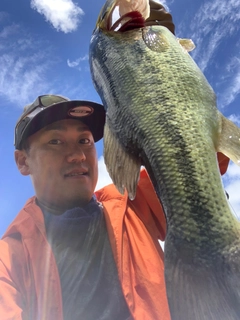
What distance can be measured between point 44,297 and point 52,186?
1263 millimetres

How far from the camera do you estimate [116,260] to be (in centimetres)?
352

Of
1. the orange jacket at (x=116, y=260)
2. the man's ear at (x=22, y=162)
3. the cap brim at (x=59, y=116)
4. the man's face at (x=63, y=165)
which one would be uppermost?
the cap brim at (x=59, y=116)

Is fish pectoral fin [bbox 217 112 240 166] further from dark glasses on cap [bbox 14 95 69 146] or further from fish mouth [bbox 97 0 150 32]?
dark glasses on cap [bbox 14 95 69 146]

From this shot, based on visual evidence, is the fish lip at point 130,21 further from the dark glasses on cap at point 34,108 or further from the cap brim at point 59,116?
the dark glasses on cap at point 34,108

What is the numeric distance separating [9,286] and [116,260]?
109cm

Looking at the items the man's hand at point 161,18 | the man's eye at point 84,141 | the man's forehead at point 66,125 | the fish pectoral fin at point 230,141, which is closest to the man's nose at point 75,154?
the man's eye at point 84,141

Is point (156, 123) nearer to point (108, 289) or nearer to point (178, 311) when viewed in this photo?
point (178, 311)

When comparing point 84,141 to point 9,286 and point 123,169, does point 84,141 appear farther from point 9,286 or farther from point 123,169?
point 123,169

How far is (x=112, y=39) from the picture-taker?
270 centimetres

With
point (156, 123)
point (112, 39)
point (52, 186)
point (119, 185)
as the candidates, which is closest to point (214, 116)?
point (156, 123)

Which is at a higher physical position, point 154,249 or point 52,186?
point 52,186

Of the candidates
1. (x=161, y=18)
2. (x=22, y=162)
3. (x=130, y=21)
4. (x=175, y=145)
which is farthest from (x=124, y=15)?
(x=22, y=162)

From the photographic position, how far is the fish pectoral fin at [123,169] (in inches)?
89.3

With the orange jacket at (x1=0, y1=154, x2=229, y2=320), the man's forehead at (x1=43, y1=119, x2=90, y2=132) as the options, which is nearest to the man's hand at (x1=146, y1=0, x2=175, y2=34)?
the orange jacket at (x1=0, y1=154, x2=229, y2=320)
